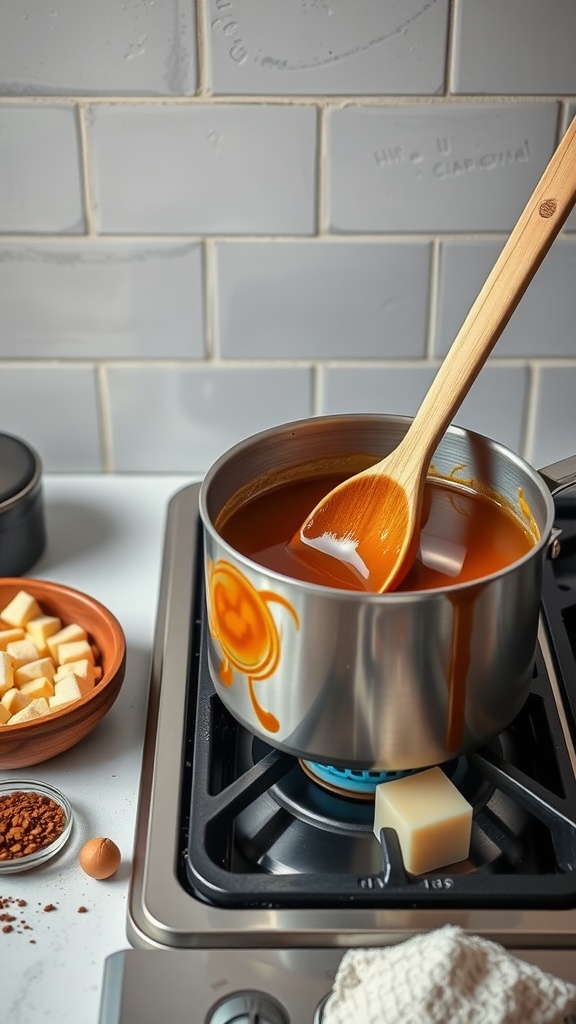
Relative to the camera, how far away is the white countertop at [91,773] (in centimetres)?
55

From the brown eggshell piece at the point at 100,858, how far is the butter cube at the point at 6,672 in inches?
5.5

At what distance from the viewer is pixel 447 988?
1.50 feet

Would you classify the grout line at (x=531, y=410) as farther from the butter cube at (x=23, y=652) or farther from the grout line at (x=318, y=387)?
the butter cube at (x=23, y=652)

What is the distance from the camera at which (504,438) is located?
1.01m

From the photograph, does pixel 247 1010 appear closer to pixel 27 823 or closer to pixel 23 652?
pixel 27 823

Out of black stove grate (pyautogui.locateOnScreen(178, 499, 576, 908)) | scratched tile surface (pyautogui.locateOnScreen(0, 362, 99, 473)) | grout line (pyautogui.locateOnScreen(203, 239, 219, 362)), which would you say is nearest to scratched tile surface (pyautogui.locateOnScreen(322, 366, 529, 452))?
grout line (pyautogui.locateOnScreen(203, 239, 219, 362))

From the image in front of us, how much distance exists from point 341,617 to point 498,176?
1.65ft

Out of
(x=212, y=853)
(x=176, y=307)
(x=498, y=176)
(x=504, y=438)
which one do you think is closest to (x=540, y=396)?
(x=504, y=438)

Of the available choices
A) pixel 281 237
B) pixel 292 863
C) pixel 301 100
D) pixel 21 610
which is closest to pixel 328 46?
pixel 301 100

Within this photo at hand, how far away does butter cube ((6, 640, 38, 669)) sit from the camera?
742mm

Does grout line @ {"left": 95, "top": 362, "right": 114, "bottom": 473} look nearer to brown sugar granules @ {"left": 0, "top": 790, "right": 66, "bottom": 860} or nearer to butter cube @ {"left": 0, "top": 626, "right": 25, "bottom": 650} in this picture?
butter cube @ {"left": 0, "top": 626, "right": 25, "bottom": 650}

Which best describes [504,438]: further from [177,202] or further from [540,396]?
[177,202]

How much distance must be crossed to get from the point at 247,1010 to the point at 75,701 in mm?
226

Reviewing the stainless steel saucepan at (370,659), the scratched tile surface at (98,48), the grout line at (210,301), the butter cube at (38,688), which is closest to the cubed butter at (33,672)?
the butter cube at (38,688)
